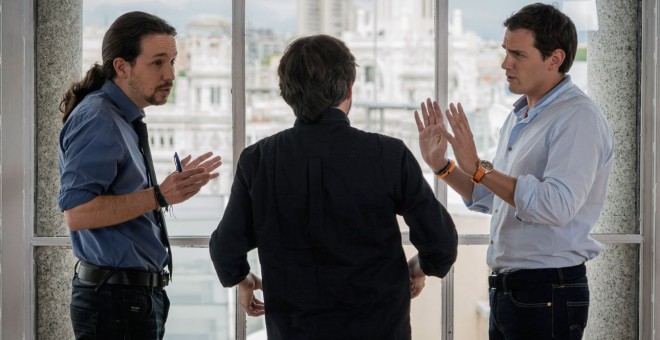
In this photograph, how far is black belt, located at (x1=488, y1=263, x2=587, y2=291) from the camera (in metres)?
2.21

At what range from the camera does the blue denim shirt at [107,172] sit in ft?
7.04

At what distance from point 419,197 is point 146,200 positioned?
864 mm

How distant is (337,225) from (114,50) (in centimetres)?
105

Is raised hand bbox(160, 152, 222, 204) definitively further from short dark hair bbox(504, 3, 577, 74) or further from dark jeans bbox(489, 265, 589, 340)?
short dark hair bbox(504, 3, 577, 74)

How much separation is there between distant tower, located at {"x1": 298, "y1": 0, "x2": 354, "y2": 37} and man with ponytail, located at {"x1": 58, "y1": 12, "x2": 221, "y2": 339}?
2.42 ft

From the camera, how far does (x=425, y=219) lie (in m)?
1.84

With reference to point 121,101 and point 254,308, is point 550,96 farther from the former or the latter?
point 121,101

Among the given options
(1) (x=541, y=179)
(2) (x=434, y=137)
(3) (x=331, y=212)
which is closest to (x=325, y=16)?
(2) (x=434, y=137)

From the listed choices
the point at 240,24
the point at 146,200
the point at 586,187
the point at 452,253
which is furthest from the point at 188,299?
the point at 586,187

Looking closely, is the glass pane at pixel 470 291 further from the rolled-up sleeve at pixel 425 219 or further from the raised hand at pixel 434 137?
the rolled-up sleeve at pixel 425 219

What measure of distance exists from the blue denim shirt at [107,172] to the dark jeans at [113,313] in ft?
0.28

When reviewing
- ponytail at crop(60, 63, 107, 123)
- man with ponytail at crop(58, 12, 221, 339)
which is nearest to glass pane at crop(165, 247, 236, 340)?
man with ponytail at crop(58, 12, 221, 339)

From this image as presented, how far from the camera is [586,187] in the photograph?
2.14 meters

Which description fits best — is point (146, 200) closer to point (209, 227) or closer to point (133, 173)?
point (133, 173)
